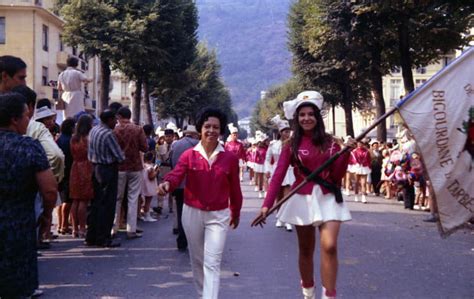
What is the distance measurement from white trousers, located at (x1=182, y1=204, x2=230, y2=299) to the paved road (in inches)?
42.8

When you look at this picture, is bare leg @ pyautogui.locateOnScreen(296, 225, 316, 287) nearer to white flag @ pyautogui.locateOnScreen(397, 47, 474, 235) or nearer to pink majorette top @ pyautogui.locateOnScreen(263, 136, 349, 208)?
pink majorette top @ pyautogui.locateOnScreen(263, 136, 349, 208)

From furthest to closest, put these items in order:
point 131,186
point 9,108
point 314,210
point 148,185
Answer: point 148,185 < point 131,186 < point 314,210 < point 9,108

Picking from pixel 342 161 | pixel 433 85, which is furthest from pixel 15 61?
pixel 433 85

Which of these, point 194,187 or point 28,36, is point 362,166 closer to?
point 194,187

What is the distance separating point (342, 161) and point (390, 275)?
113 inches

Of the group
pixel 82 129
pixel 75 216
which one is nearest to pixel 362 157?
pixel 75 216

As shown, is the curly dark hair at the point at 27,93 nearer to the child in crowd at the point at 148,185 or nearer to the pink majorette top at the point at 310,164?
the pink majorette top at the point at 310,164

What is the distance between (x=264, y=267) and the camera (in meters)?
8.98

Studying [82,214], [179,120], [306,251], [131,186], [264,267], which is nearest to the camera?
[306,251]

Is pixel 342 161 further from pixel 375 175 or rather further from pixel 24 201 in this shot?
pixel 375 175

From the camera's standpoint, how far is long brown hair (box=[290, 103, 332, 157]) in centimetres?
633

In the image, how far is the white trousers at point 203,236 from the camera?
6.13 meters

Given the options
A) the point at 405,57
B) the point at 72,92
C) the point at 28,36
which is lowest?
the point at 72,92

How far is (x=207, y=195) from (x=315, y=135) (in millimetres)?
1168
